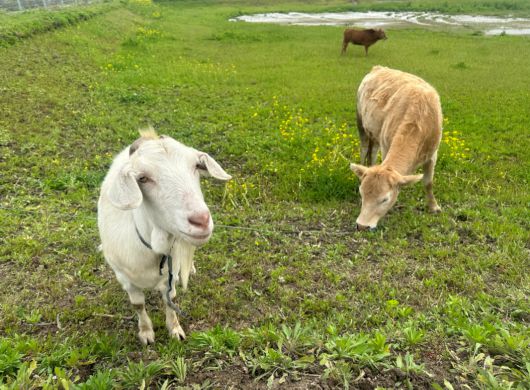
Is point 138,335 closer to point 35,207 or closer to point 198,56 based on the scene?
point 35,207

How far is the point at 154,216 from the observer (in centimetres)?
270

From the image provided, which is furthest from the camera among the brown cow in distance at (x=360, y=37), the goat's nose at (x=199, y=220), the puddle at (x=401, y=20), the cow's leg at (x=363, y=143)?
the puddle at (x=401, y=20)

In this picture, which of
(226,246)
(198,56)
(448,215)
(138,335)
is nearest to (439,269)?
(448,215)

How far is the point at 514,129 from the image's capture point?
29.8 ft

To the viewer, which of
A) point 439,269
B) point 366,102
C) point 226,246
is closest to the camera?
point 439,269

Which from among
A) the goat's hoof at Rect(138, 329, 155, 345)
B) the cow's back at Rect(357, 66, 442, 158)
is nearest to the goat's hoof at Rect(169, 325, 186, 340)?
the goat's hoof at Rect(138, 329, 155, 345)

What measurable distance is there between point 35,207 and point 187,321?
10.3ft

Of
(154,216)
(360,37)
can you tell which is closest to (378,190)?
(154,216)

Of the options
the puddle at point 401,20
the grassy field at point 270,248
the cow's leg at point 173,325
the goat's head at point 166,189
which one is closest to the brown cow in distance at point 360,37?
the grassy field at point 270,248

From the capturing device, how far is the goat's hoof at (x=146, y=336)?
3708mm

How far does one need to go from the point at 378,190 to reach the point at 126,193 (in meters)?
3.60

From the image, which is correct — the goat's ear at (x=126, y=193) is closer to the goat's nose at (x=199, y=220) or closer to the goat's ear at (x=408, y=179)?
the goat's nose at (x=199, y=220)

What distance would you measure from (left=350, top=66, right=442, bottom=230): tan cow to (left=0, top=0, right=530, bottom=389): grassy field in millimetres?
513

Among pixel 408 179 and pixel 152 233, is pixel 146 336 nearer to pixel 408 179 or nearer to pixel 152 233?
pixel 152 233
